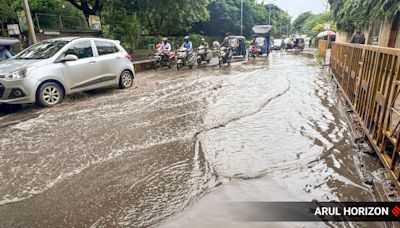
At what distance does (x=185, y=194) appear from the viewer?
302 centimetres

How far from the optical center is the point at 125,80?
9039mm

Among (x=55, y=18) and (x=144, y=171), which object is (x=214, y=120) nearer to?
(x=144, y=171)

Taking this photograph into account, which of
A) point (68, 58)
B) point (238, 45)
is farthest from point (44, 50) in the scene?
point (238, 45)

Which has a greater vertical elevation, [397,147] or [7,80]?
[7,80]

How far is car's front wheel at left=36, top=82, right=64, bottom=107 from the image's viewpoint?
652 centimetres

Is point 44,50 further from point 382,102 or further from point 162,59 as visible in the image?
point 162,59

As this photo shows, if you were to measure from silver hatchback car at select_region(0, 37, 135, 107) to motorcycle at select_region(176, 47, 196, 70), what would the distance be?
18.1ft

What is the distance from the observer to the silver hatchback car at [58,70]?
6137 millimetres

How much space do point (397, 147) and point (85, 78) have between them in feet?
23.5

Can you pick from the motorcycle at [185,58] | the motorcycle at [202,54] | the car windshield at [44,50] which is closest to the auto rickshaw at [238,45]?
the motorcycle at [202,54]

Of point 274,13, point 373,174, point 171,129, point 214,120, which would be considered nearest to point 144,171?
point 171,129

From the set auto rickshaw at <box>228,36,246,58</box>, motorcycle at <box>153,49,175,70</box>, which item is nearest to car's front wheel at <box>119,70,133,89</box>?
motorcycle at <box>153,49,175,70</box>

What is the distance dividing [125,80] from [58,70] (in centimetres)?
250

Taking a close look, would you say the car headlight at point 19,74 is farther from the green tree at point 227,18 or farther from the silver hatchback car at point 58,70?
the green tree at point 227,18
